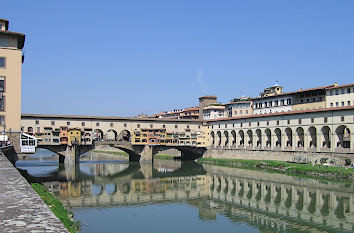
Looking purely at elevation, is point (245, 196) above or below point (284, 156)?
below

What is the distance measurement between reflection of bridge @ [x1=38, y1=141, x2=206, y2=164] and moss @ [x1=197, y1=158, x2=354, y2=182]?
12581 millimetres

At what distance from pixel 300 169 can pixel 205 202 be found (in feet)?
72.8

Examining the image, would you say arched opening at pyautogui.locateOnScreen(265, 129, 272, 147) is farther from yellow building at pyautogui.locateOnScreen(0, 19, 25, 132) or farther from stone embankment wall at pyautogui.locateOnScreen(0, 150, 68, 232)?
stone embankment wall at pyautogui.locateOnScreen(0, 150, 68, 232)

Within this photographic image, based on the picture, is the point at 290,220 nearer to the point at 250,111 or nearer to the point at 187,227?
the point at 187,227

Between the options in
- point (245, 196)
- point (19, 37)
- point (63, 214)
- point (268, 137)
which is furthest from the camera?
point (268, 137)

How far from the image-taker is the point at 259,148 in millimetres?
66812

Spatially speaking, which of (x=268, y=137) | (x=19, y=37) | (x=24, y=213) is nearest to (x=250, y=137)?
(x=268, y=137)

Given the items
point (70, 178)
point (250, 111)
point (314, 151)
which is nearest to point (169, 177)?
point (70, 178)

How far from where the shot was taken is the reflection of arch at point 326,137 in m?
56.4

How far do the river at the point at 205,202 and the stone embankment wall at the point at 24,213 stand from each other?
43.8 feet

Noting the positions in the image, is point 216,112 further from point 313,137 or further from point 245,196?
point 245,196

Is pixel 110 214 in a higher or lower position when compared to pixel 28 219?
lower

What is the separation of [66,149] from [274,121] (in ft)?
123

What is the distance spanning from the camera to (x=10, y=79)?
131 ft
